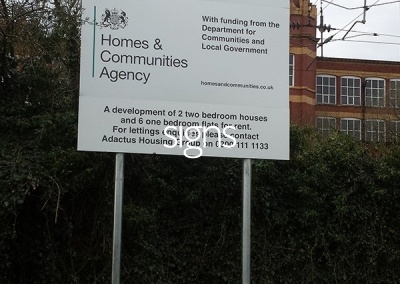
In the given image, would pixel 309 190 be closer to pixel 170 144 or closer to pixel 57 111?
pixel 170 144

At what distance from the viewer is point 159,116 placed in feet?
22.7

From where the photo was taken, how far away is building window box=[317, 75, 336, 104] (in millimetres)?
43406

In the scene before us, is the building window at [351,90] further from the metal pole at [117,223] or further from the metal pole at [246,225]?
the metal pole at [117,223]

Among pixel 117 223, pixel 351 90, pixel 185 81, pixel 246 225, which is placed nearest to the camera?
pixel 117 223

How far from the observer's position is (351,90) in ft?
144

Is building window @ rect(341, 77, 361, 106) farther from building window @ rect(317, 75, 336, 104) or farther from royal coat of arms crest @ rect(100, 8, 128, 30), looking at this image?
royal coat of arms crest @ rect(100, 8, 128, 30)

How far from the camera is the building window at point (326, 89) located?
142 feet

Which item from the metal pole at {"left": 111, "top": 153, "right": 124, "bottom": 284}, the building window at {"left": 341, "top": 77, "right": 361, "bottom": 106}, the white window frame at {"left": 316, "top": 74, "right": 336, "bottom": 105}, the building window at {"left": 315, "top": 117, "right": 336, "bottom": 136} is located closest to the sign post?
the metal pole at {"left": 111, "top": 153, "right": 124, "bottom": 284}

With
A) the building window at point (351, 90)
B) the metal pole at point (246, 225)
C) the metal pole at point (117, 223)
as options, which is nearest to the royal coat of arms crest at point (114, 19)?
the metal pole at point (117, 223)

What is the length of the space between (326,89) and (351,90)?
209cm

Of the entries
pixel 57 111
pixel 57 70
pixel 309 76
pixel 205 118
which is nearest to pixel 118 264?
pixel 205 118

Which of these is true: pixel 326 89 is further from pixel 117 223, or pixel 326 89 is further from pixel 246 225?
pixel 117 223

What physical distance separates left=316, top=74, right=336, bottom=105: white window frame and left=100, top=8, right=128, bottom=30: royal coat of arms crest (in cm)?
3782

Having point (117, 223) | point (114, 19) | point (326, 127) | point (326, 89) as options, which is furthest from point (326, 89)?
point (117, 223)
